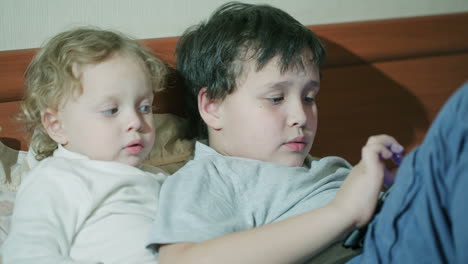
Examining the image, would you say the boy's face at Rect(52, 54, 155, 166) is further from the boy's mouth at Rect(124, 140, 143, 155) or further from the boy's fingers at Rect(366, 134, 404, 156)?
the boy's fingers at Rect(366, 134, 404, 156)

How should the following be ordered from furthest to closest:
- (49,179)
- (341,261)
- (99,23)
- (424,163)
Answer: (99,23)
(49,179)
(341,261)
(424,163)

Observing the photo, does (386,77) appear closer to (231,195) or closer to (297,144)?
(297,144)

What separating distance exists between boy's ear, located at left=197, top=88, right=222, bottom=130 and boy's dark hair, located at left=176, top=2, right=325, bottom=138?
0.02 meters

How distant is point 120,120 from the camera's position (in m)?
0.98

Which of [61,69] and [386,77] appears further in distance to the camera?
[386,77]

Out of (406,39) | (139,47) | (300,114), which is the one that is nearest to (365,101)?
(406,39)

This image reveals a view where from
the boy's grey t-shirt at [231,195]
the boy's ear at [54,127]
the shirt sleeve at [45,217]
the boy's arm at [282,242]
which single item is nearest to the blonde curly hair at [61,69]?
the boy's ear at [54,127]

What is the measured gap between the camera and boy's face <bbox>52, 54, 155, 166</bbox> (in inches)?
37.9

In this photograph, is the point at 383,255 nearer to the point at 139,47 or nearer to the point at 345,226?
the point at 345,226

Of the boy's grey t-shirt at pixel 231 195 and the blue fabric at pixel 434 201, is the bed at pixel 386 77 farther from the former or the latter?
the blue fabric at pixel 434 201

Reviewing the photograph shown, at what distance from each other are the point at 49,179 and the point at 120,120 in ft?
0.51

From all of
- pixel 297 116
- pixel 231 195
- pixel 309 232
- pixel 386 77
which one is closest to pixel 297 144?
pixel 297 116

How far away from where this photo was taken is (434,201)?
2.25ft

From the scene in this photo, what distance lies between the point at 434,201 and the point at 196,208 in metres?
0.36
